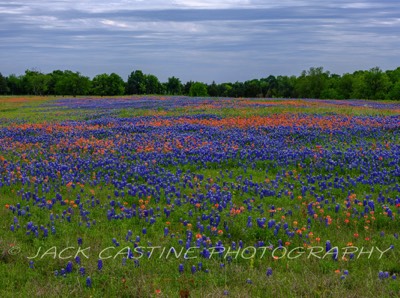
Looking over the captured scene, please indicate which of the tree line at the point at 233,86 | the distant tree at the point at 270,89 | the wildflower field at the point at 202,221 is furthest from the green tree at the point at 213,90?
the wildflower field at the point at 202,221

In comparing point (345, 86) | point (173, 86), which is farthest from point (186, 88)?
point (345, 86)

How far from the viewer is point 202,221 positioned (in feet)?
25.5

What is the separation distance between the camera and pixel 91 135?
18.4 metres

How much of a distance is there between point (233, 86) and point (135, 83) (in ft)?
86.7

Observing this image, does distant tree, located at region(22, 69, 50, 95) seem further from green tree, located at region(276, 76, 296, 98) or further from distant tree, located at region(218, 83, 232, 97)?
green tree, located at region(276, 76, 296, 98)

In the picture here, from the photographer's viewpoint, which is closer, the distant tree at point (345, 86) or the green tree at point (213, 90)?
the distant tree at point (345, 86)

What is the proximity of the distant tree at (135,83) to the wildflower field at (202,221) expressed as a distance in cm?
10402

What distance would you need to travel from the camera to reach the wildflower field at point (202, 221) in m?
5.58

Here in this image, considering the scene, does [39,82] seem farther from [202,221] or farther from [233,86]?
[202,221]

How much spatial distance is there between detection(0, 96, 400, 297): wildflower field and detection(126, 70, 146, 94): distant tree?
10402cm

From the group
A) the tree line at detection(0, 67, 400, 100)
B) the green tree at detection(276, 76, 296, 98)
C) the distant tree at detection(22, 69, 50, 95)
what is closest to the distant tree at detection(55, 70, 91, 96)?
the tree line at detection(0, 67, 400, 100)

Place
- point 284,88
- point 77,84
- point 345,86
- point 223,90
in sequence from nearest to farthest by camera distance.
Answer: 1. point 77,84
2. point 345,86
3. point 284,88
4. point 223,90

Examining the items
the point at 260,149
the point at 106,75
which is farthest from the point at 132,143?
the point at 106,75

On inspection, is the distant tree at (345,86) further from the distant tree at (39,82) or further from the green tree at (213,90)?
the distant tree at (39,82)
